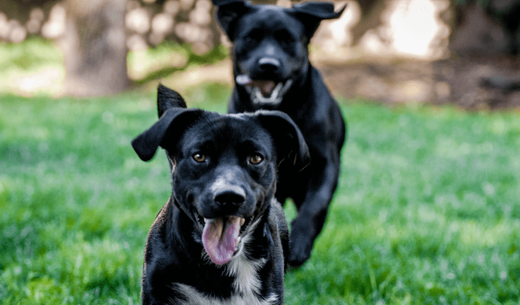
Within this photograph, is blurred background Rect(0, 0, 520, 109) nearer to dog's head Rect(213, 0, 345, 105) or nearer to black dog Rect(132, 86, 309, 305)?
dog's head Rect(213, 0, 345, 105)

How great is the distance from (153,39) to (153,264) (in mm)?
14733

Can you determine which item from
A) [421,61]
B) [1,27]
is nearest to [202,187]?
[421,61]

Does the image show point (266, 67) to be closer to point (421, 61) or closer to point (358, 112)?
point (358, 112)

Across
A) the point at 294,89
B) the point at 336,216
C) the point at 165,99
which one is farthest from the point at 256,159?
the point at 336,216

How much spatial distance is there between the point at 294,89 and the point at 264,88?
0.23 meters

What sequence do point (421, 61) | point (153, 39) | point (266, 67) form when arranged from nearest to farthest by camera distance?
point (266, 67), point (421, 61), point (153, 39)

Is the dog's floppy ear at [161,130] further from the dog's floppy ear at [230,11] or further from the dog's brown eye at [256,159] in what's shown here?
the dog's floppy ear at [230,11]

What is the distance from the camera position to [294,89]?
13.2 feet

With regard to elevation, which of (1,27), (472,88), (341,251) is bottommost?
(472,88)

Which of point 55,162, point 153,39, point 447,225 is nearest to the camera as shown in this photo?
point 447,225

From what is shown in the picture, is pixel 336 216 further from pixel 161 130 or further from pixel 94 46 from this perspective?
pixel 94 46

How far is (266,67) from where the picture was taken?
404cm

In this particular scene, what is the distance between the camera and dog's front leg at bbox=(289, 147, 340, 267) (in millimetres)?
3385

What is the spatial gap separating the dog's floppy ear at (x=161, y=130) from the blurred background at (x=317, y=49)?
33.3ft
